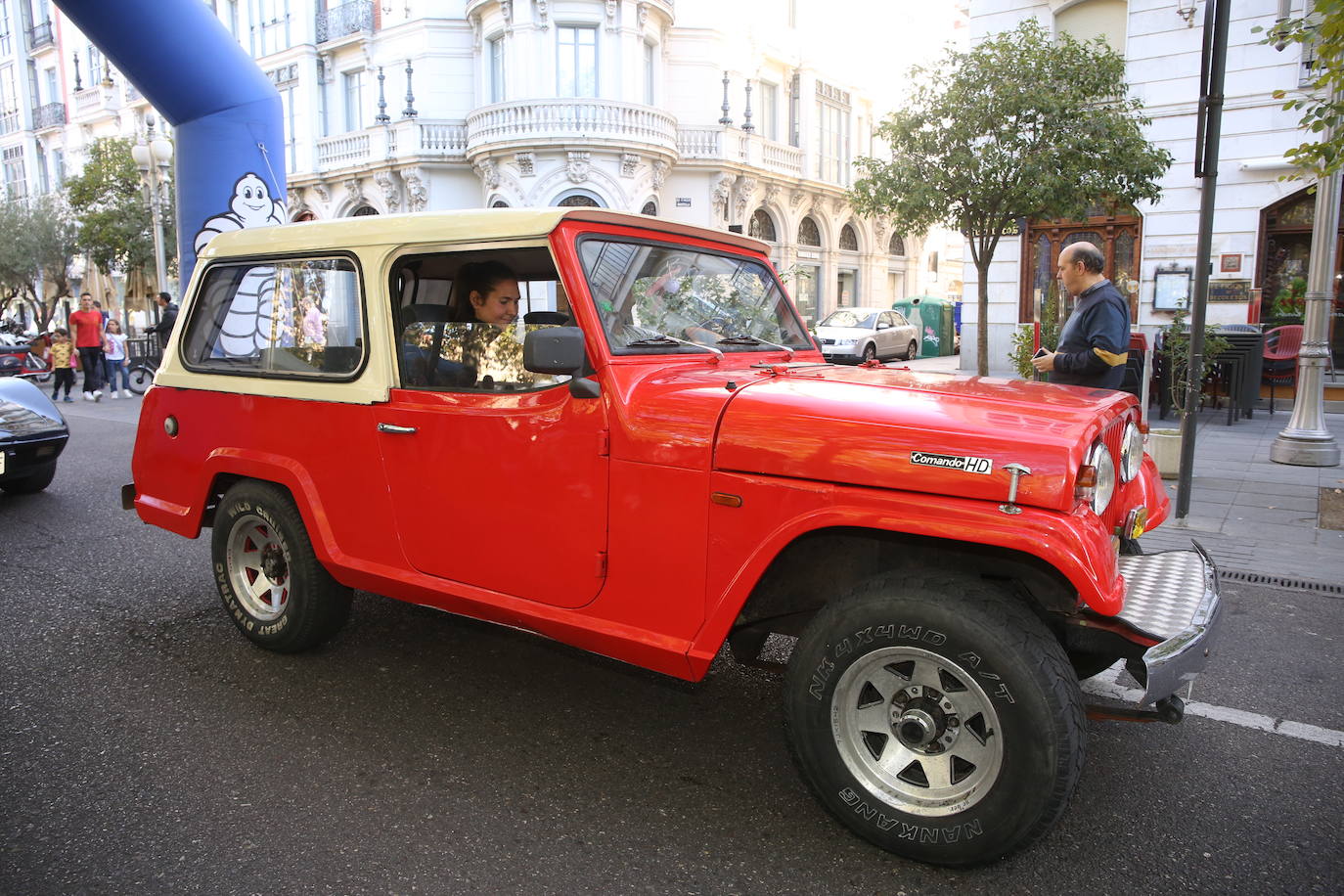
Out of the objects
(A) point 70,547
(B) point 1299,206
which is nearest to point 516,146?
(B) point 1299,206

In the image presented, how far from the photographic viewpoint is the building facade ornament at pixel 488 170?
82.5 feet

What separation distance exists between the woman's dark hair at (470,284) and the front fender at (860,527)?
1355 mm

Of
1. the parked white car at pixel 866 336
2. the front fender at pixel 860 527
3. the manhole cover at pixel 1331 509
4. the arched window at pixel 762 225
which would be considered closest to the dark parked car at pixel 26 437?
the front fender at pixel 860 527

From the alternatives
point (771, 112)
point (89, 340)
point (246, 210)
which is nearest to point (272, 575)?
point (246, 210)

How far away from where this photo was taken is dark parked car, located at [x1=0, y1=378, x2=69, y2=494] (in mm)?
7121

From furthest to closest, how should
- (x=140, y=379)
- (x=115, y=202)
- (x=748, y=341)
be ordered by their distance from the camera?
(x=115, y=202) → (x=140, y=379) → (x=748, y=341)

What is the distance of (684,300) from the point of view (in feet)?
11.7

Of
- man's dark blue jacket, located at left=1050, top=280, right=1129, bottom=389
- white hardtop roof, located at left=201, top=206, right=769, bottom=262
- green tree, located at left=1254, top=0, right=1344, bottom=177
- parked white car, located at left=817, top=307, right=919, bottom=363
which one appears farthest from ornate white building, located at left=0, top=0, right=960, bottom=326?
man's dark blue jacket, located at left=1050, top=280, right=1129, bottom=389

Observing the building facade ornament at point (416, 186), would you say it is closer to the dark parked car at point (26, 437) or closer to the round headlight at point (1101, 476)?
the dark parked car at point (26, 437)

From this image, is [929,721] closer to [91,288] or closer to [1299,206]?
[1299,206]

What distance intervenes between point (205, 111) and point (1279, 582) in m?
9.93

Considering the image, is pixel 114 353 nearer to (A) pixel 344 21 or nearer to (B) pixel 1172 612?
(A) pixel 344 21

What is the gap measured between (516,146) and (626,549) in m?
23.5

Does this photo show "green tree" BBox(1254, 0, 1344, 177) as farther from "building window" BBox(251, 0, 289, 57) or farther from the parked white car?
"building window" BBox(251, 0, 289, 57)
